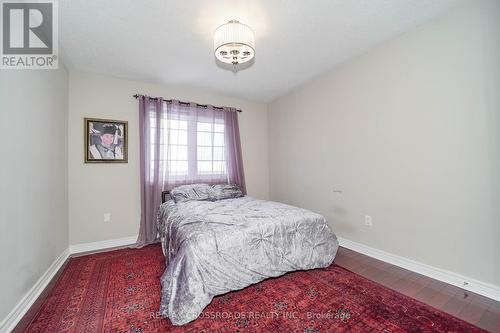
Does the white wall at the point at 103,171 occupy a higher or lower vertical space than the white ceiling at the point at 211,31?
lower

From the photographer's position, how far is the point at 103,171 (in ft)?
9.98

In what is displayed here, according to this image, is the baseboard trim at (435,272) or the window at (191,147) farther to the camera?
the window at (191,147)

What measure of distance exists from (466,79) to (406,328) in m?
2.11

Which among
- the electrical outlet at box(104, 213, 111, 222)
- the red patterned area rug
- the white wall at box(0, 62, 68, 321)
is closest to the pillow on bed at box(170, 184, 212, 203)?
the electrical outlet at box(104, 213, 111, 222)

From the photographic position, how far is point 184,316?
149 centimetres

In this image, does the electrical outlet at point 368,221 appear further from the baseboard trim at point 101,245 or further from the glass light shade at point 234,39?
the baseboard trim at point 101,245

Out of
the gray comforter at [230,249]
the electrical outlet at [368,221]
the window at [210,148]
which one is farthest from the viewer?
the window at [210,148]

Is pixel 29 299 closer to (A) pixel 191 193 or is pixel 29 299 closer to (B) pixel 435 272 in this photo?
(A) pixel 191 193

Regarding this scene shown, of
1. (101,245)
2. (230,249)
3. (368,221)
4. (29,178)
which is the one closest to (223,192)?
(230,249)

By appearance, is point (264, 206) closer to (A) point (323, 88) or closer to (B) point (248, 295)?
(B) point (248, 295)

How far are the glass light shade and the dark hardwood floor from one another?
8.28 ft

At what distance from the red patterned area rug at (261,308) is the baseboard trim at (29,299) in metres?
0.11

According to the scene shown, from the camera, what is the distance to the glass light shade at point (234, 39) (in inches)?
74.6

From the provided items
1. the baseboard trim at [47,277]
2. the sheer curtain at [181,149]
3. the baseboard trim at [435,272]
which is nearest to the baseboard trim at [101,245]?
the baseboard trim at [47,277]
